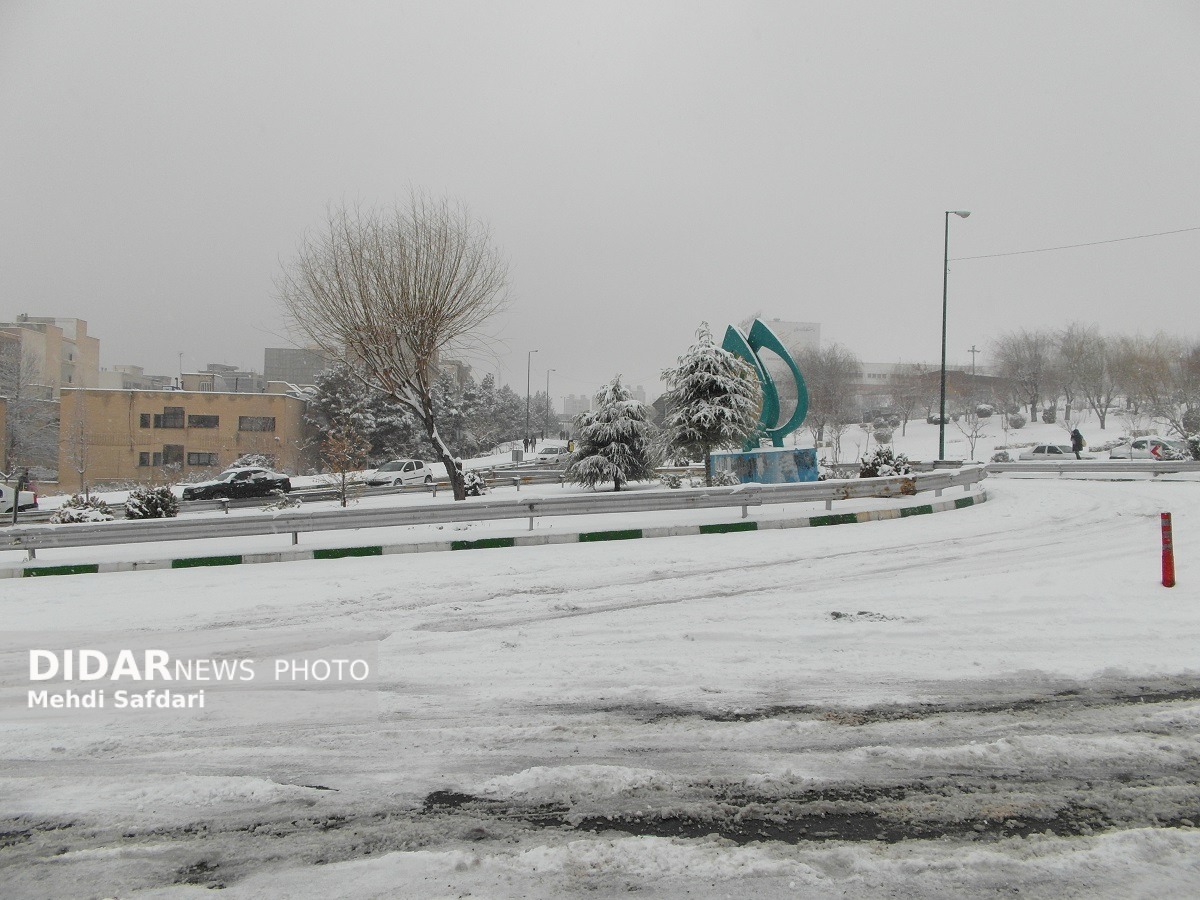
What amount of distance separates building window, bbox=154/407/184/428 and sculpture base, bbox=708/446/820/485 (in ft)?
130

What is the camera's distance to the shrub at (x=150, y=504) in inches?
746

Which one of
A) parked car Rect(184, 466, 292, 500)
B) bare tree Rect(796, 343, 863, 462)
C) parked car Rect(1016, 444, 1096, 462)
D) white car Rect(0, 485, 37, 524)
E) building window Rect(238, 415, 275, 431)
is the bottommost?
white car Rect(0, 485, 37, 524)

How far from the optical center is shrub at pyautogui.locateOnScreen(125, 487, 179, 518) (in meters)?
19.0

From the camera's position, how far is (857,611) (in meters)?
7.56

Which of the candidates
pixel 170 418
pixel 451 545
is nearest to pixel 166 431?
pixel 170 418

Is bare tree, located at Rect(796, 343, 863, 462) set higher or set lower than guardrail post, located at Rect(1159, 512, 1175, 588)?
higher

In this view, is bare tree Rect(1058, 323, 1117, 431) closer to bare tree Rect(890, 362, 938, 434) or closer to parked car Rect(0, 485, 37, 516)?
bare tree Rect(890, 362, 938, 434)

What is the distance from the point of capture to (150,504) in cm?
1925

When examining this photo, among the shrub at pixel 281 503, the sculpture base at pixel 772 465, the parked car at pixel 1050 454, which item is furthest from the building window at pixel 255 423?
the parked car at pixel 1050 454

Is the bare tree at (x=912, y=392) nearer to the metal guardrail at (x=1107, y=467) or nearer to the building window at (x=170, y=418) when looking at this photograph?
the metal guardrail at (x=1107, y=467)

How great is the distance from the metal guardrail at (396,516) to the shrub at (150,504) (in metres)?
7.62

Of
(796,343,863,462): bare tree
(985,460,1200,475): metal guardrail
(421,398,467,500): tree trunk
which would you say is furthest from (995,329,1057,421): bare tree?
(421,398,467,500): tree trunk

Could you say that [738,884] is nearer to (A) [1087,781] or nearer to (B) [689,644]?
(A) [1087,781]

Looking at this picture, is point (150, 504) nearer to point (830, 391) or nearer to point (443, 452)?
point (443, 452)
